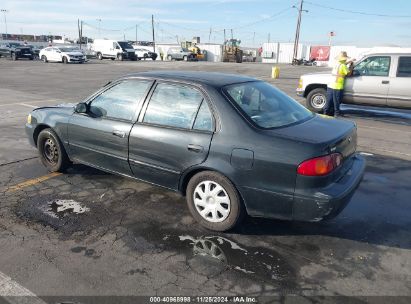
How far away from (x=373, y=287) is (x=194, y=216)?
5.96 feet

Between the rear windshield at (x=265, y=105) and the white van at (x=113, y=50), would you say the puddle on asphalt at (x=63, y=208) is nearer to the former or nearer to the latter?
the rear windshield at (x=265, y=105)

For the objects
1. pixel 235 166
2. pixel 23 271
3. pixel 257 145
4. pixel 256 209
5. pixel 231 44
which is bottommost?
pixel 23 271

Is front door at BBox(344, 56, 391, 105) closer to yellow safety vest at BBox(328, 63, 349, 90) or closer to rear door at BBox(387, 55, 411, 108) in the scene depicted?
rear door at BBox(387, 55, 411, 108)

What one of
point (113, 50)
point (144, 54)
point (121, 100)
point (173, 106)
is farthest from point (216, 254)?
point (144, 54)

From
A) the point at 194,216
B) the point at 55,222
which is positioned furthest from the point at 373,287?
the point at 55,222

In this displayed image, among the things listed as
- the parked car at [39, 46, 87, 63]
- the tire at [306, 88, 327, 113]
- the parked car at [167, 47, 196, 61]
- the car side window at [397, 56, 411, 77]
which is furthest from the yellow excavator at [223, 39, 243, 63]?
the car side window at [397, 56, 411, 77]

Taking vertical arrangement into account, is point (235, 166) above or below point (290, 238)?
above

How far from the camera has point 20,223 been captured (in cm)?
389

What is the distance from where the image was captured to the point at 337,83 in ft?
32.2

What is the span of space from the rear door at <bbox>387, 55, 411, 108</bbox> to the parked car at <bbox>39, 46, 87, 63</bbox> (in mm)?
32299

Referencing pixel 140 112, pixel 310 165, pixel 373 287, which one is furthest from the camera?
pixel 140 112

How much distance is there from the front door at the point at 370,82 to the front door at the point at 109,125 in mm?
7678

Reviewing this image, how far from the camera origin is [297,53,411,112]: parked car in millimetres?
9641

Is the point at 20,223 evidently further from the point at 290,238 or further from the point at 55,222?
the point at 290,238
